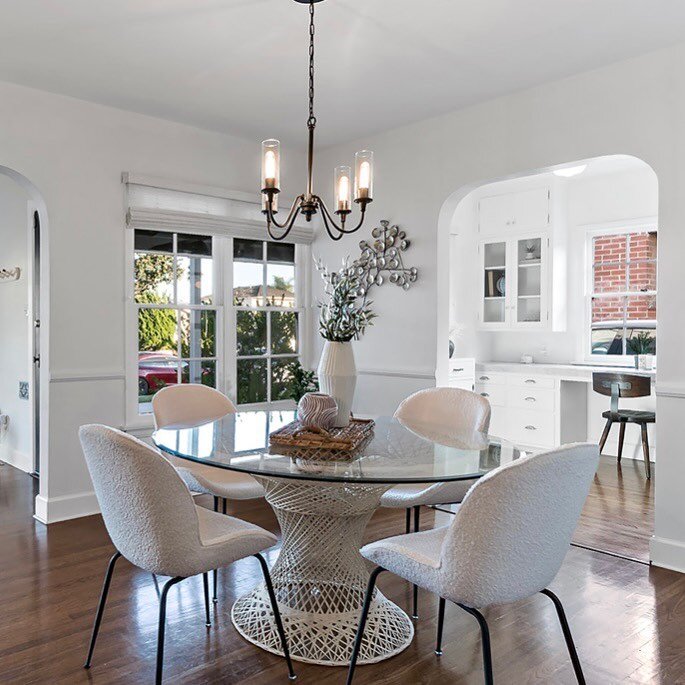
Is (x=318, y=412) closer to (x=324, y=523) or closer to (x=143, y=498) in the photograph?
(x=324, y=523)

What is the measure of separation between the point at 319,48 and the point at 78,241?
194cm

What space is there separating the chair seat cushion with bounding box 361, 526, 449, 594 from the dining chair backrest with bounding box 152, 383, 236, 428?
134cm

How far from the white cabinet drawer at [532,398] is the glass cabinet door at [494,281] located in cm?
80

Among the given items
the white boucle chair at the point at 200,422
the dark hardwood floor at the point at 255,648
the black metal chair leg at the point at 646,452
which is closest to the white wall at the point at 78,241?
the dark hardwood floor at the point at 255,648

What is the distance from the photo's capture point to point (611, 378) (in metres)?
5.21

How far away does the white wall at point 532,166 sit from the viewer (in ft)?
10.6

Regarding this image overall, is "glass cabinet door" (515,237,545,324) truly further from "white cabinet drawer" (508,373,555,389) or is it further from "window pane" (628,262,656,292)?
"window pane" (628,262,656,292)

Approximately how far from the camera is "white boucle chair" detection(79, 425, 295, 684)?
1875 mm

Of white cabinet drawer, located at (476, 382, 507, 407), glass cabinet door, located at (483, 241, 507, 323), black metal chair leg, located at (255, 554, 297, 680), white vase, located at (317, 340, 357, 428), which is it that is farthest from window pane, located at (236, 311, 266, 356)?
black metal chair leg, located at (255, 554, 297, 680)

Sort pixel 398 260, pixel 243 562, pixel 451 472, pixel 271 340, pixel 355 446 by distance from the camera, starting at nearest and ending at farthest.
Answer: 1. pixel 451 472
2. pixel 355 446
3. pixel 243 562
4. pixel 398 260
5. pixel 271 340

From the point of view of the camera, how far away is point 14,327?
554 centimetres

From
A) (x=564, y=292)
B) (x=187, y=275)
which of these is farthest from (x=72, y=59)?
(x=564, y=292)

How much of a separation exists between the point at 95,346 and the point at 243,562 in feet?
5.77

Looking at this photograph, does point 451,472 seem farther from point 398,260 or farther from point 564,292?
point 564,292
